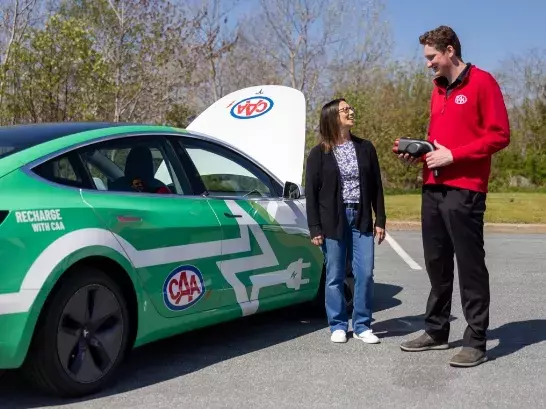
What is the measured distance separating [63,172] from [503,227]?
11.6m

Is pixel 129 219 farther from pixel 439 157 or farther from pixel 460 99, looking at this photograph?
pixel 460 99

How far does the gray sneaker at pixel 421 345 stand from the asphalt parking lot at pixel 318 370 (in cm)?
6

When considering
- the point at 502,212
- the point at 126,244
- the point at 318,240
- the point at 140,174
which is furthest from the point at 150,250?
the point at 502,212

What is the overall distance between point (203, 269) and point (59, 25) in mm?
16983

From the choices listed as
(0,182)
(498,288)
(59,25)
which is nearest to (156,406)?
(0,182)

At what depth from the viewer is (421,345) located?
5.45m

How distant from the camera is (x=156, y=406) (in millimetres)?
4219

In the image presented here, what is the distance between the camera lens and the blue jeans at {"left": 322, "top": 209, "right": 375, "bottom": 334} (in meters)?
5.62

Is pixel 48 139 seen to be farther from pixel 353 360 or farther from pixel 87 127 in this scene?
pixel 353 360

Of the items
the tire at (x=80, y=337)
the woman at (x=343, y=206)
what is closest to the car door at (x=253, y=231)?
the woman at (x=343, y=206)

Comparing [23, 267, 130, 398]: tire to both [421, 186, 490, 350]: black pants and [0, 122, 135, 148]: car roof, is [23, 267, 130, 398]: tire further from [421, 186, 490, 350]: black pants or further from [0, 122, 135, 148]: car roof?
[421, 186, 490, 350]: black pants

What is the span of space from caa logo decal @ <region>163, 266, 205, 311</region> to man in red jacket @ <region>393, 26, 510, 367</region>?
1.47 metres

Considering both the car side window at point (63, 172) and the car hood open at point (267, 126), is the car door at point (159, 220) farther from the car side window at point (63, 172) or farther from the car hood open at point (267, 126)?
the car hood open at point (267, 126)

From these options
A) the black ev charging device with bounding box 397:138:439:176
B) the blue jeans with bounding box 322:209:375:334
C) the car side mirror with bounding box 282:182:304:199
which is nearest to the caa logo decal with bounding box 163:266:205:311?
the blue jeans with bounding box 322:209:375:334
